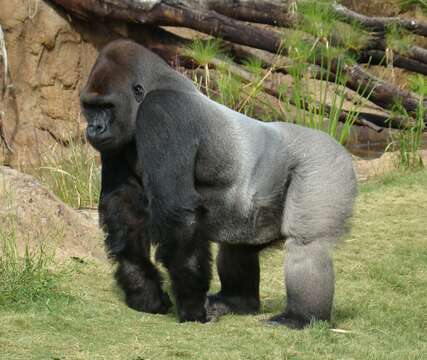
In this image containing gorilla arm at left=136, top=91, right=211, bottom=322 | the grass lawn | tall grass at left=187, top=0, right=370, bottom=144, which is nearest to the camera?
the grass lawn

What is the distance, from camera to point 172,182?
13.4 feet

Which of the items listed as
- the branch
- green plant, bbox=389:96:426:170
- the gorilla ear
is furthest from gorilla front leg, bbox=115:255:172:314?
the branch

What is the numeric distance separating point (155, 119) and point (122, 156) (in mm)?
439

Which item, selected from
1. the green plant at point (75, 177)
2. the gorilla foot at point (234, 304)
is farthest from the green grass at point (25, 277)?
the green plant at point (75, 177)

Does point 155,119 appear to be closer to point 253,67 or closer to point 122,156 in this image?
point 122,156

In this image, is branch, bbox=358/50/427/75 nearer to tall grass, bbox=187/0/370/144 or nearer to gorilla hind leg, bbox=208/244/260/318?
tall grass, bbox=187/0/370/144

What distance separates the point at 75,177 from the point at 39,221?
2620 millimetres

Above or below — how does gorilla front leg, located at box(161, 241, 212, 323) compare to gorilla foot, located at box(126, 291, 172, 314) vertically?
above

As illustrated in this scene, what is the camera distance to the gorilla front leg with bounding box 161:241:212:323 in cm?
419

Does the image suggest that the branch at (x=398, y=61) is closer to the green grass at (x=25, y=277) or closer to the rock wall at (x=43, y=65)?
the rock wall at (x=43, y=65)

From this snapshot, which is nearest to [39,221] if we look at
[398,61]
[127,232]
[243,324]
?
[127,232]

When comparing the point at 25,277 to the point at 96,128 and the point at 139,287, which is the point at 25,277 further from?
the point at 96,128

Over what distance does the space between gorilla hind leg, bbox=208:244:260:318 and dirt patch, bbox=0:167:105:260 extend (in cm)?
95

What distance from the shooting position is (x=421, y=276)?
5457 mm
